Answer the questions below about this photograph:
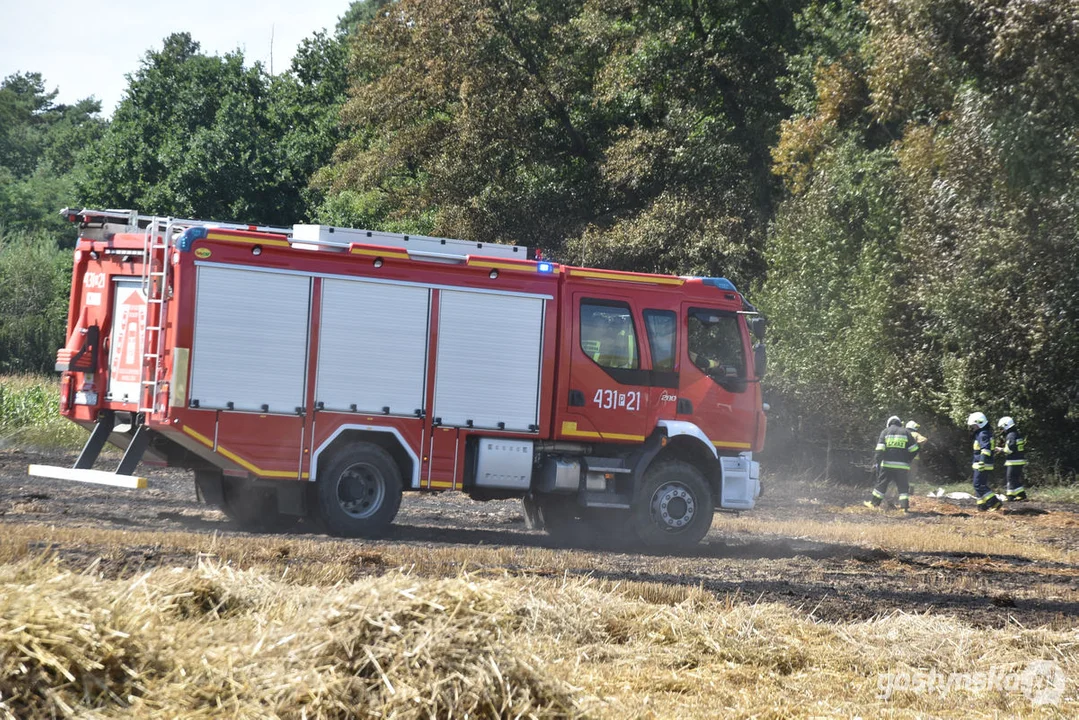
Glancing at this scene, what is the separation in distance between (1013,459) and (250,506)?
14527mm

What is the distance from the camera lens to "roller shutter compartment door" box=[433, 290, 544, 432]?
43.5 feet

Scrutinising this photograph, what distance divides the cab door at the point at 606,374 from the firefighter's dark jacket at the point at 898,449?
850 cm

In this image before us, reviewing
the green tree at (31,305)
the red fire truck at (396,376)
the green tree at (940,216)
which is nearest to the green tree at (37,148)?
the green tree at (31,305)

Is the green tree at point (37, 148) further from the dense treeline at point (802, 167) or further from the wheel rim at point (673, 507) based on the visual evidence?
the wheel rim at point (673, 507)

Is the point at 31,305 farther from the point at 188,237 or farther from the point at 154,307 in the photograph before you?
the point at 188,237

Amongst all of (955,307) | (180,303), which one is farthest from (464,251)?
(955,307)

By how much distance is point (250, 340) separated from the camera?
12.4 meters

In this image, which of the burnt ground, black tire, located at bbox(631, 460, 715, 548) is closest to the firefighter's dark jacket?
the burnt ground

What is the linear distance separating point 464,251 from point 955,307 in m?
13.7

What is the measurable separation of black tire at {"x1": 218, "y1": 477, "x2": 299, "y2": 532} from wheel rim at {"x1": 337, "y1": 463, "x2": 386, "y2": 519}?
1004 millimetres

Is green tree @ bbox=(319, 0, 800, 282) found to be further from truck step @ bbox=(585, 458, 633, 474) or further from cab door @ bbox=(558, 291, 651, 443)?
truck step @ bbox=(585, 458, 633, 474)

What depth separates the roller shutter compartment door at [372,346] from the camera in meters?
12.8

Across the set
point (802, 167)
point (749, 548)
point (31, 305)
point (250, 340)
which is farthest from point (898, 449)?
point (31, 305)

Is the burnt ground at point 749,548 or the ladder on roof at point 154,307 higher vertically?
the ladder on roof at point 154,307
